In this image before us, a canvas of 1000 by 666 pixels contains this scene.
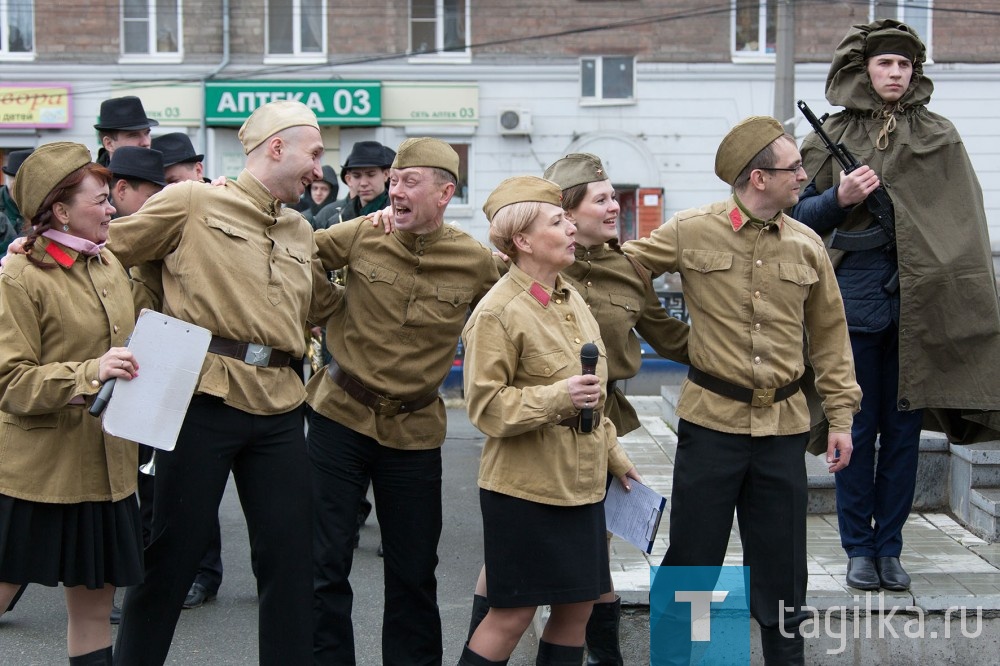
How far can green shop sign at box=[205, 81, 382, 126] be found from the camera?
2226cm

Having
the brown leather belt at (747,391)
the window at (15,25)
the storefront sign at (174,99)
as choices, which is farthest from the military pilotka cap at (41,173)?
the window at (15,25)

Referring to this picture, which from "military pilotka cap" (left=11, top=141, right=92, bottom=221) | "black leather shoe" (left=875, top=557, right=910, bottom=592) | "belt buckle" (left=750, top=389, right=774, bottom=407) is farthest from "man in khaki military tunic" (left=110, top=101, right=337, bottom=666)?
"black leather shoe" (left=875, top=557, right=910, bottom=592)

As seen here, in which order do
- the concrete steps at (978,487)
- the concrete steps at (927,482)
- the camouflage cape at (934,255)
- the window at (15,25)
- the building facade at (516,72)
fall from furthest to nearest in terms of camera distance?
the window at (15,25)
the building facade at (516,72)
the concrete steps at (927,482)
the concrete steps at (978,487)
the camouflage cape at (934,255)

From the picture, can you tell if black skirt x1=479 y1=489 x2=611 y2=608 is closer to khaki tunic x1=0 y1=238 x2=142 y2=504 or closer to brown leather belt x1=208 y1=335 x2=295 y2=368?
brown leather belt x1=208 y1=335 x2=295 y2=368

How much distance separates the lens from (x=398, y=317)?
14.5 ft

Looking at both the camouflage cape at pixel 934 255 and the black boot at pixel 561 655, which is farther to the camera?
the camouflage cape at pixel 934 255

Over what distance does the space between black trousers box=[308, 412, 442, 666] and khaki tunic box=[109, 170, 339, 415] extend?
458mm

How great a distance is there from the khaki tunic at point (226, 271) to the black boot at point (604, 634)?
146 cm

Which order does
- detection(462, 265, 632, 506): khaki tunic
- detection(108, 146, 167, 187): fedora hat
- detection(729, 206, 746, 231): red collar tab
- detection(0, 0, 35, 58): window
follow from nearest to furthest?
detection(462, 265, 632, 506): khaki tunic < detection(729, 206, 746, 231): red collar tab < detection(108, 146, 167, 187): fedora hat < detection(0, 0, 35, 58): window

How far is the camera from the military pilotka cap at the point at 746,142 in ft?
14.1

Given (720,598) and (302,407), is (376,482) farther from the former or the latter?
(720,598)

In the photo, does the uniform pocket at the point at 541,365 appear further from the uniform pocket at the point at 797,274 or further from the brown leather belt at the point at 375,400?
the uniform pocket at the point at 797,274

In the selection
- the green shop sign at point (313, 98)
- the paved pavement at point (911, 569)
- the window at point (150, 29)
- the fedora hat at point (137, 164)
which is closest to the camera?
the paved pavement at point (911, 569)

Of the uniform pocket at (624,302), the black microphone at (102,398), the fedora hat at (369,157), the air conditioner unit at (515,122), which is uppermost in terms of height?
the air conditioner unit at (515,122)
